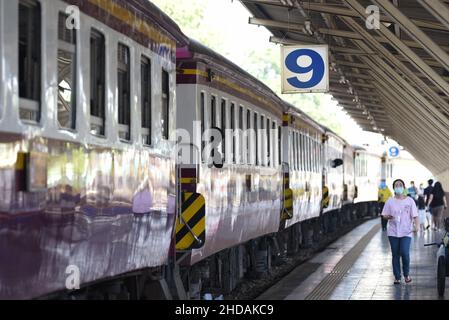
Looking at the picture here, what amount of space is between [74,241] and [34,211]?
858 mm

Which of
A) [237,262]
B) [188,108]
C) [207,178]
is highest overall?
[188,108]

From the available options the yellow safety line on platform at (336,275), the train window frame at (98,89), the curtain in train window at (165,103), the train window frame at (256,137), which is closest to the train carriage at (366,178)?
the yellow safety line on platform at (336,275)

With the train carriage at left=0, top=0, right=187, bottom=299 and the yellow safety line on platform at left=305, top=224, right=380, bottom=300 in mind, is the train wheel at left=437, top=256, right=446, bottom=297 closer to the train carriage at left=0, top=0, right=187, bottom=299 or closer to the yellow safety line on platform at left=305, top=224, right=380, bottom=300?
the yellow safety line on platform at left=305, top=224, right=380, bottom=300

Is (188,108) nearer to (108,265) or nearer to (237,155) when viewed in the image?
(237,155)

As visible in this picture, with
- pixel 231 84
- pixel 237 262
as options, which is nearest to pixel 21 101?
pixel 231 84

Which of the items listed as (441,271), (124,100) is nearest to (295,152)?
(441,271)

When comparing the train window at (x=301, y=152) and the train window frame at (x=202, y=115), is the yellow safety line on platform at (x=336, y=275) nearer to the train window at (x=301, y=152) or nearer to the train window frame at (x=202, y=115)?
the train window at (x=301, y=152)

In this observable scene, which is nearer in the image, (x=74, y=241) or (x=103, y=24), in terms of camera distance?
(x=74, y=241)

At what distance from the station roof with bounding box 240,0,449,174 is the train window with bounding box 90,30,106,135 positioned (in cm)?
537

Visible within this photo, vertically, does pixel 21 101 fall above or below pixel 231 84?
below

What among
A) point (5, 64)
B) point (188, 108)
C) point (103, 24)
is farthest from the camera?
point (188, 108)

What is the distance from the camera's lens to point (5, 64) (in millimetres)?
5508

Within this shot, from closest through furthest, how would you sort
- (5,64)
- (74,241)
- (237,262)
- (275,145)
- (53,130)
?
(5,64)
(53,130)
(74,241)
(237,262)
(275,145)

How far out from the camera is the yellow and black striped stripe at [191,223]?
10938 mm
